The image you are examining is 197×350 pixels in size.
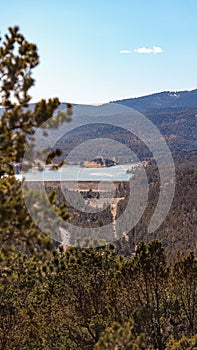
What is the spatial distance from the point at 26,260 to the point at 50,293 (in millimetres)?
2781

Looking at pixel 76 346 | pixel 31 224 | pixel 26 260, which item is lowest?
pixel 76 346

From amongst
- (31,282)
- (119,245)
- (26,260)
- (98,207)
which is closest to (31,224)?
(26,260)

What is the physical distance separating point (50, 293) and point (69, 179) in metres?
114

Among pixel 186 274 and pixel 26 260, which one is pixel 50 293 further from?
pixel 186 274

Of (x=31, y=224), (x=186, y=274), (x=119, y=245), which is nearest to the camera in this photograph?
(x=31, y=224)

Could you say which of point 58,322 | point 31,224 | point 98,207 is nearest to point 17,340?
point 58,322

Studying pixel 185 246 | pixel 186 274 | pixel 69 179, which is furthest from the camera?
pixel 69 179

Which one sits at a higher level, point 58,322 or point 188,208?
point 58,322

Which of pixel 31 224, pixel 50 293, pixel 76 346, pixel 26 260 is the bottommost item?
pixel 76 346

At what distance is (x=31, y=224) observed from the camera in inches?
228

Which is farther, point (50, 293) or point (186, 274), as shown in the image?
point (50, 293)

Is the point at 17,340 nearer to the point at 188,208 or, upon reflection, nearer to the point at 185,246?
the point at 185,246

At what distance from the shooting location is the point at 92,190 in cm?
13112

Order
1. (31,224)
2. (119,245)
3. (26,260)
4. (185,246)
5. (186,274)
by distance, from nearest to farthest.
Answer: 1. (31,224)
2. (26,260)
3. (186,274)
4. (185,246)
5. (119,245)
